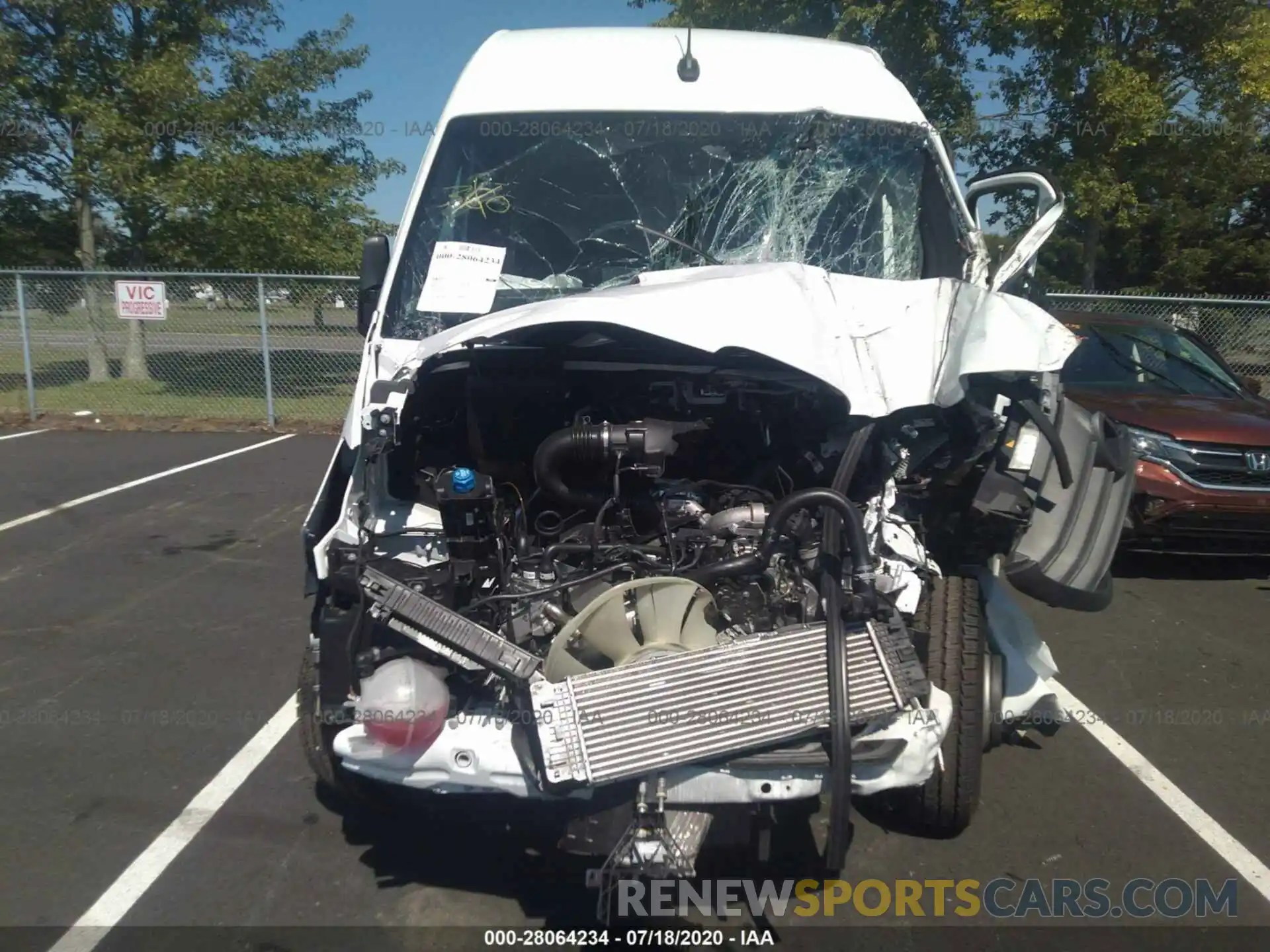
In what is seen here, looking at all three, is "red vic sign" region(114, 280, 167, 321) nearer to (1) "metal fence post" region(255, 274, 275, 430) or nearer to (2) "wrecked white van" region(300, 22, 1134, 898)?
(1) "metal fence post" region(255, 274, 275, 430)

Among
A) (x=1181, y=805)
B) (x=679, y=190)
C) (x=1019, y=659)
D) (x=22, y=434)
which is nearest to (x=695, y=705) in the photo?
(x=1019, y=659)

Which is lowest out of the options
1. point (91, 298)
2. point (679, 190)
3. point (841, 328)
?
point (841, 328)

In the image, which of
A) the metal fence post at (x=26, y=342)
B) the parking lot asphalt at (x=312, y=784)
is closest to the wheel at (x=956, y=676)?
the parking lot asphalt at (x=312, y=784)

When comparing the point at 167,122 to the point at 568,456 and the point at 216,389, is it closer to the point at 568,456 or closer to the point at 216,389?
the point at 216,389

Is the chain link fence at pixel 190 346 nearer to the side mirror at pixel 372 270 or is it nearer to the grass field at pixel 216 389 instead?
Answer: the grass field at pixel 216 389

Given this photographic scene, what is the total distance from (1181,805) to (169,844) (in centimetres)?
373

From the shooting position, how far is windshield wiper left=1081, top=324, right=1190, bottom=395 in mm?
7395

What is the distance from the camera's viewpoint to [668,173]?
4.53 metres

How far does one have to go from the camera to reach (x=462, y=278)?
4215 mm

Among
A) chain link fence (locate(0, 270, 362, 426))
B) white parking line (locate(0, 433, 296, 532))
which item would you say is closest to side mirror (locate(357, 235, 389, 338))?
white parking line (locate(0, 433, 296, 532))

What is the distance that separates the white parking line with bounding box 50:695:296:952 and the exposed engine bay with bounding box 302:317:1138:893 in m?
1.01

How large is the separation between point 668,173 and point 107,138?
13.0 metres

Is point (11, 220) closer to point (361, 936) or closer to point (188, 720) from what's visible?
point (188, 720)

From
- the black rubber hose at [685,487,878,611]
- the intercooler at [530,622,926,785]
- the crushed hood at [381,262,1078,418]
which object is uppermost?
the crushed hood at [381,262,1078,418]
